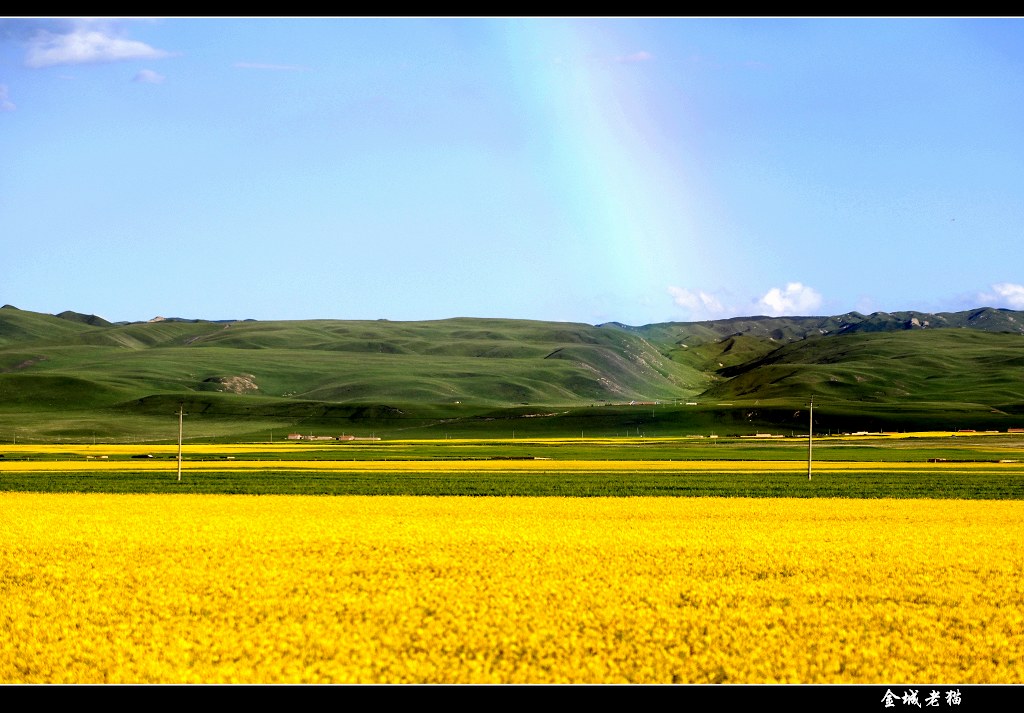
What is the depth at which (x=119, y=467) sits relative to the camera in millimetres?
80500

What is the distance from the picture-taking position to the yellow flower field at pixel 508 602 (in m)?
15.5

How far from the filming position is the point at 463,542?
29750 mm

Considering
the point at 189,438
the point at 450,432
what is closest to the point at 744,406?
the point at 450,432

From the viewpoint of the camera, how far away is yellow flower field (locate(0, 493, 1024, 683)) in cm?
1552

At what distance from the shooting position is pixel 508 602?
783 inches

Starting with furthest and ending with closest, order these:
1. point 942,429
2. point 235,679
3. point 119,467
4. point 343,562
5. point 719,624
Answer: point 942,429 → point 119,467 → point 343,562 → point 719,624 → point 235,679
